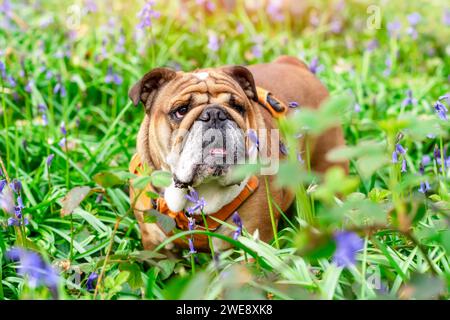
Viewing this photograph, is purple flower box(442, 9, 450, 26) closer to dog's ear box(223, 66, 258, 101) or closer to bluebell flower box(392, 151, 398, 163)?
dog's ear box(223, 66, 258, 101)

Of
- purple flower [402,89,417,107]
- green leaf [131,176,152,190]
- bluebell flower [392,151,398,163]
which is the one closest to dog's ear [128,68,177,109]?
A: green leaf [131,176,152,190]

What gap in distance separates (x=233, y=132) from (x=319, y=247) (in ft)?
4.62

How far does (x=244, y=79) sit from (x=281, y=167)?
1.73 m

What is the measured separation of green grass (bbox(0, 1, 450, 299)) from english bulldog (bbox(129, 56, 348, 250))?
0.18m

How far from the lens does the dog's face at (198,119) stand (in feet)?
10.4

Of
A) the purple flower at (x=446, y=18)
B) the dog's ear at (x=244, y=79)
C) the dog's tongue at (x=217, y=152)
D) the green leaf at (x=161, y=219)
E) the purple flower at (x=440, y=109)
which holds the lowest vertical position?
the green leaf at (x=161, y=219)

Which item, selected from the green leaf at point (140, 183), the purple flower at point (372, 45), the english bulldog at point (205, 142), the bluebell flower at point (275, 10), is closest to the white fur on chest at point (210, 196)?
the english bulldog at point (205, 142)

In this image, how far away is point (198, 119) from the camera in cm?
325

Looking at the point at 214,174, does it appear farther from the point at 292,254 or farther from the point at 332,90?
the point at 332,90

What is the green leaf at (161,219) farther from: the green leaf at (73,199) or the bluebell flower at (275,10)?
the bluebell flower at (275,10)

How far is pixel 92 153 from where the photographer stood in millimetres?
4430

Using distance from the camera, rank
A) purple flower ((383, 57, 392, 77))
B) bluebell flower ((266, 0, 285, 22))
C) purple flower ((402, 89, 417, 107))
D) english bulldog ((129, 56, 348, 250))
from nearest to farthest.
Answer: english bulldog ((129, 56, 348, 250)) < purple flower ((402, 89, 417, 107)) < purple flower ((383, 57, 392, 77)) < bluebell flower ((266, 0, 285, 22))

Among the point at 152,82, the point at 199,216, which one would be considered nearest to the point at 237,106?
the point at 152,82

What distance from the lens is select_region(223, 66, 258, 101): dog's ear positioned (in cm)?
356
